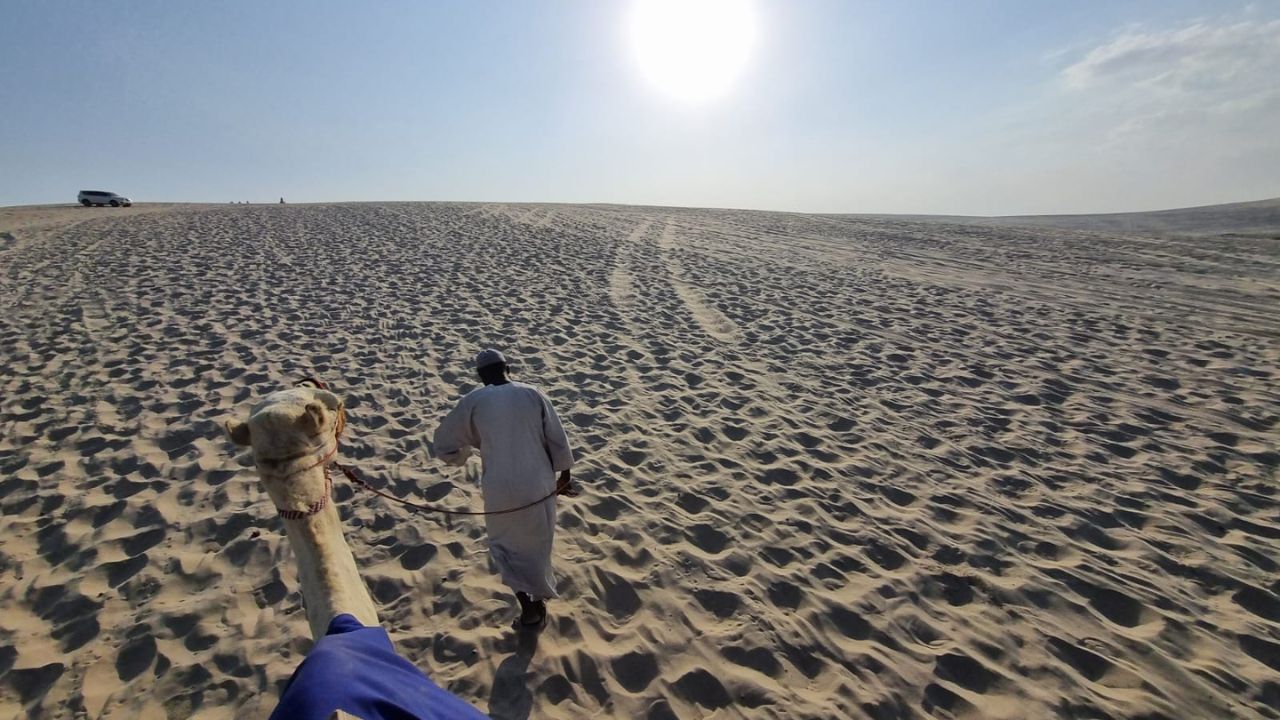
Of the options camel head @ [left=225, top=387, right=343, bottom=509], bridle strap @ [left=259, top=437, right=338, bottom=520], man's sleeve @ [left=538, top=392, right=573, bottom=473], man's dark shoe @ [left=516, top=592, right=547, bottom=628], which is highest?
camel head @ [left=225, top=387, right=343, bottom=509]

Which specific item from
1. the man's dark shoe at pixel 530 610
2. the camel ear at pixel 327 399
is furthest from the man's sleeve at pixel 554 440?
the camel ear at pixel 327 399

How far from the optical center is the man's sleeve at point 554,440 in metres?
3.48

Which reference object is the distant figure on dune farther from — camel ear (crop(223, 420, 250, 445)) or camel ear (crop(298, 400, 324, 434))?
camel ear (crop(223, 420, 250, 445))

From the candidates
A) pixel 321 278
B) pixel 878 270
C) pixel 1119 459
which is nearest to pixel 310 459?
pixel 1119 459

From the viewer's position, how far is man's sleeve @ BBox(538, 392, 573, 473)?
348cm

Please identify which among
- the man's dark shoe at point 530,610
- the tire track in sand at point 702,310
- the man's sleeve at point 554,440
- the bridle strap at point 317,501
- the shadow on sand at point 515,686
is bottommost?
the shadow on sand at point 515,686

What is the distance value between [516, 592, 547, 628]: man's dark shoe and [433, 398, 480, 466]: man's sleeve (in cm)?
97

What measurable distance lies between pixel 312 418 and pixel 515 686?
2.12 metres

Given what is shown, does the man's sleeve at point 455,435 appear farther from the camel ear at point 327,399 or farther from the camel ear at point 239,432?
the camel ear at point 239,432

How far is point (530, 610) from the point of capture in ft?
11.9

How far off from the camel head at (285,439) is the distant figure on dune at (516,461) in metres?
1.44

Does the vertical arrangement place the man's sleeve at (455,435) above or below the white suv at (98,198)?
below

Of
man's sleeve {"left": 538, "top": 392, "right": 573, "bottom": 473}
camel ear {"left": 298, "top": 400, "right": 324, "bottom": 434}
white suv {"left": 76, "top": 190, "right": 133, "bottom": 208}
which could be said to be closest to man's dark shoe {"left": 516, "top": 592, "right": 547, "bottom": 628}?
man's sleeve {"left": 538, "top": 392, "right": 573, "bottom": 473}

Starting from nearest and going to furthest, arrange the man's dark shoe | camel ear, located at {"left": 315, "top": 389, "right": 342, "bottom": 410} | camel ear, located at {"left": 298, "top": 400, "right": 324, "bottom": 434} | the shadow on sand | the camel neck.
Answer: the camel neck → camel ear, located at {"left": 298, "top": 400, "right": 324, "bottom": 434} → camel ear, located at {"left": 315, "top": 389, "right": 342, "bottom": 410} → the shadow on sand → the man's dark shoe
